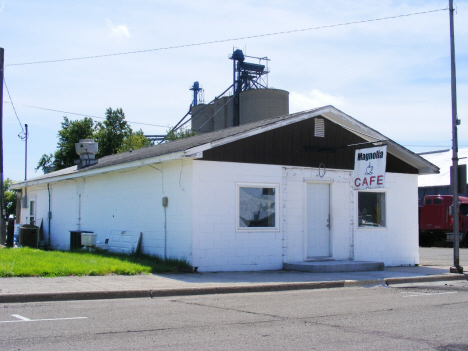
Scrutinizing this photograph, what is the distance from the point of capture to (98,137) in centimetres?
4500

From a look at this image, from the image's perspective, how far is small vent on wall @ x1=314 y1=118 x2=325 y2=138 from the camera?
636 inches

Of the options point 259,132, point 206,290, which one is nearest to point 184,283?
point 206,290

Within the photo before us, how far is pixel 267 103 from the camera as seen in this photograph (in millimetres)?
47656

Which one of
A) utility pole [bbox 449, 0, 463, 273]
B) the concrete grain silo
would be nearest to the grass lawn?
utility pole [bbox 449, 0, 463, 273]

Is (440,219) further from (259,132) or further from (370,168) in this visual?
(259,132)

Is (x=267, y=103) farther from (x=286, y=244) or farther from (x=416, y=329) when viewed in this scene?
(x=416, y=329)

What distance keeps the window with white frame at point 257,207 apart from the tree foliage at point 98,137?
31522mm

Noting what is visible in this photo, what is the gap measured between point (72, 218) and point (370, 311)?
1505cm

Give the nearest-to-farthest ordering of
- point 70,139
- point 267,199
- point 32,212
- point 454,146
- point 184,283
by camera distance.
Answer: point 184,283 → point 454,146 → point 267,199 → point 32,212 → point 70,139

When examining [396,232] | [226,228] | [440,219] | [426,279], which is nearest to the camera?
[426,279]

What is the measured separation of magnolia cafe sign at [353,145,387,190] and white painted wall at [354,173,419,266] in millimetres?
1458

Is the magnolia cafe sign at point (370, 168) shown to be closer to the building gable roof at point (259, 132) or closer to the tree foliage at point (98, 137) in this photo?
the building gable roof at point (259, 132)

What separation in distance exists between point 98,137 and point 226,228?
33069 mm

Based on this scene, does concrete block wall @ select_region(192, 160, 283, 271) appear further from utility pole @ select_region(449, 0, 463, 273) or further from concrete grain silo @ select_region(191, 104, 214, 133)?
concrete grain silo @ select_region(191, 104, 214, 133)
